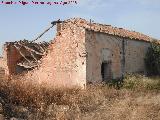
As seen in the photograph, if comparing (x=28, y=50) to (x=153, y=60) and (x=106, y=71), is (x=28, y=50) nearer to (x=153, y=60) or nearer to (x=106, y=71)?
(x=106, y=71)

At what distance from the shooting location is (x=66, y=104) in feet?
41.4

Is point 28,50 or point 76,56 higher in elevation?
point 28,50

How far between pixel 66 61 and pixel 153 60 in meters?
8.54

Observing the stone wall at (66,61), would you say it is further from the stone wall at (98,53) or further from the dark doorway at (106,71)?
the dark doorway at (106,71)

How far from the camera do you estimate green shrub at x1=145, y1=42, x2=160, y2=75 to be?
2414cm

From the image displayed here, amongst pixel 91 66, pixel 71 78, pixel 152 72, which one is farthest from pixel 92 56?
pixel 152 72

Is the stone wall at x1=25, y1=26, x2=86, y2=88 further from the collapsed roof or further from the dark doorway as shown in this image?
the dark doorway

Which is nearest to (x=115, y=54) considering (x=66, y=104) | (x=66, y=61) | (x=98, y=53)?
(x=98, y=53)

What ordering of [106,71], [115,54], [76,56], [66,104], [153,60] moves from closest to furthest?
[66,104]
[76,56]
[106,71]
[115,54]
[153,60]

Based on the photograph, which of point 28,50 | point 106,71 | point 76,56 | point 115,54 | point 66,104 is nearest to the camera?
point 66,104

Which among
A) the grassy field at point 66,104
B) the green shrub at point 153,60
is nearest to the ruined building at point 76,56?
the green shrub at point 153,60

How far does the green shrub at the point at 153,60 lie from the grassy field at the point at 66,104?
29.5ft

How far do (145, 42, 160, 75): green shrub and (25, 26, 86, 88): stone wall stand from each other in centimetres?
832

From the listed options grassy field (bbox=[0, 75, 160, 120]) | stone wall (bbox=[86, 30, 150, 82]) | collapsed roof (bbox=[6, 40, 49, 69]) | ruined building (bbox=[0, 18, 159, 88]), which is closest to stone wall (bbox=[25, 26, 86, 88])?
ruined building (bbox=[0, 18, 159, 88])
